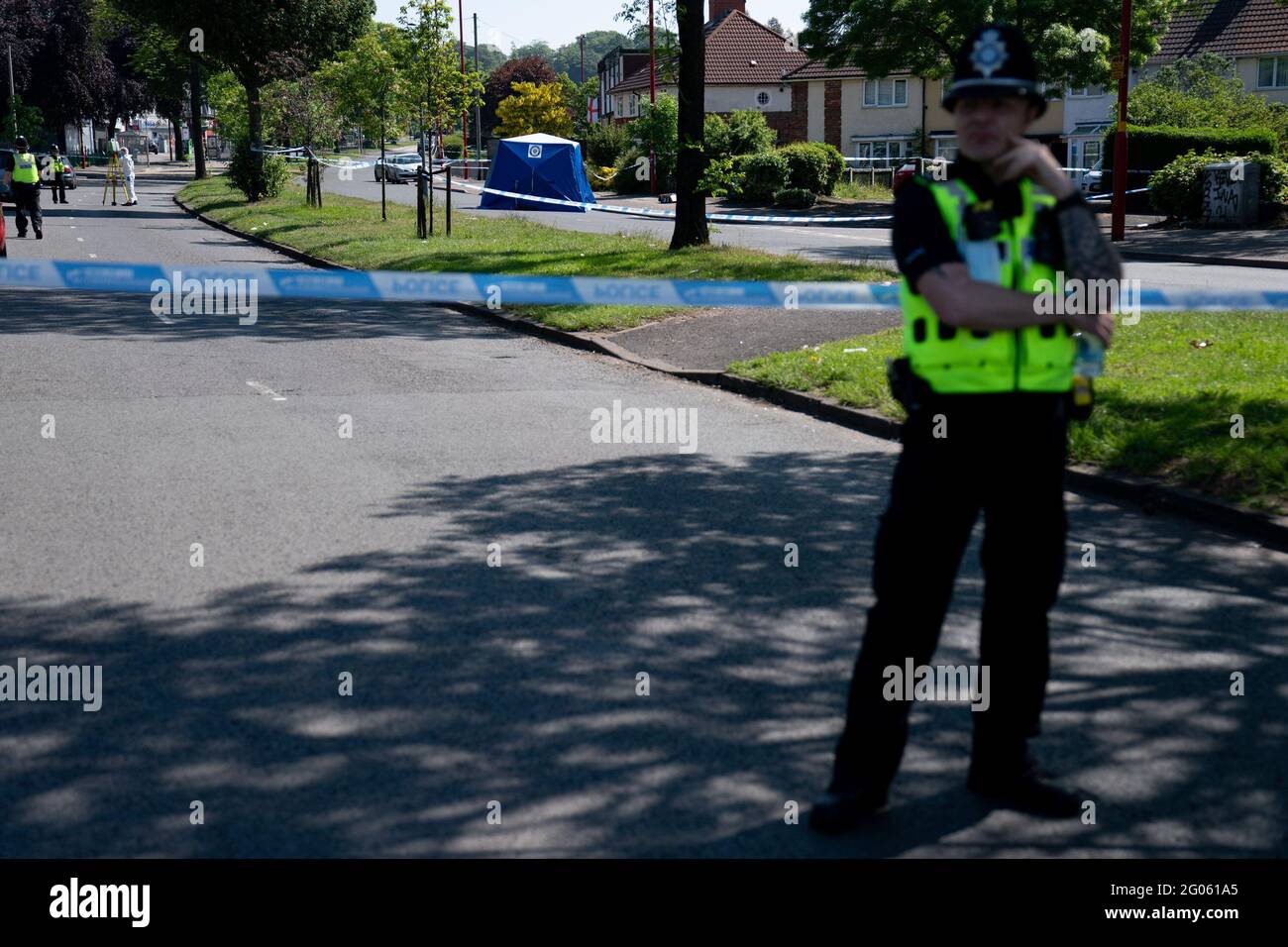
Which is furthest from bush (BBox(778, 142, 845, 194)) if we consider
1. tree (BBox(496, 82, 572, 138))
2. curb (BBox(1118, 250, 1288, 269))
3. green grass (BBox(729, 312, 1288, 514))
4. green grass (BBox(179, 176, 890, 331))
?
tree (BBox(496, 82, 572, 138))

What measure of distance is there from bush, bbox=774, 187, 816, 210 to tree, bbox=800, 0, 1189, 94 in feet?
12.4

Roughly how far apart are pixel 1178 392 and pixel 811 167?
116 feet

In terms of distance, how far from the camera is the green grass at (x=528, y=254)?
683 inches

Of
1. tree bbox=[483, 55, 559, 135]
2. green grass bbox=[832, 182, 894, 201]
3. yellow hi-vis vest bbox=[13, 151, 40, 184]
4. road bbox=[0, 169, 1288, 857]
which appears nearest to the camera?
road bbox=[0, 169, 1288, 857]

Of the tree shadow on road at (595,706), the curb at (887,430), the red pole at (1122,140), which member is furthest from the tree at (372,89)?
the tree shadow on road at (595,706)

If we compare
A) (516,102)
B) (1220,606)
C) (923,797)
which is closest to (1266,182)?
(1220,606)

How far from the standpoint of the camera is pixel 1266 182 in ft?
97.7

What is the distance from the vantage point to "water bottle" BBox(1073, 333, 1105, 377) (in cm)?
Answer: 387

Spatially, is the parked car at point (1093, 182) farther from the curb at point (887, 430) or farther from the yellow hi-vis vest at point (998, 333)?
the yellow hi-vis vest at point (998, 333)

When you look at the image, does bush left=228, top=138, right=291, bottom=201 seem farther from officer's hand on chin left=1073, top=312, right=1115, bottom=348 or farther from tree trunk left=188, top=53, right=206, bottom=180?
officer's hand on chin left=1073, top=312, right=1115, bottom=348

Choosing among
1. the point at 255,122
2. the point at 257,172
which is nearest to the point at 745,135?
the point at 255,122

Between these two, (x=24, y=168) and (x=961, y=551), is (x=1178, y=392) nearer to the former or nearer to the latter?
(x=961, y=551)
